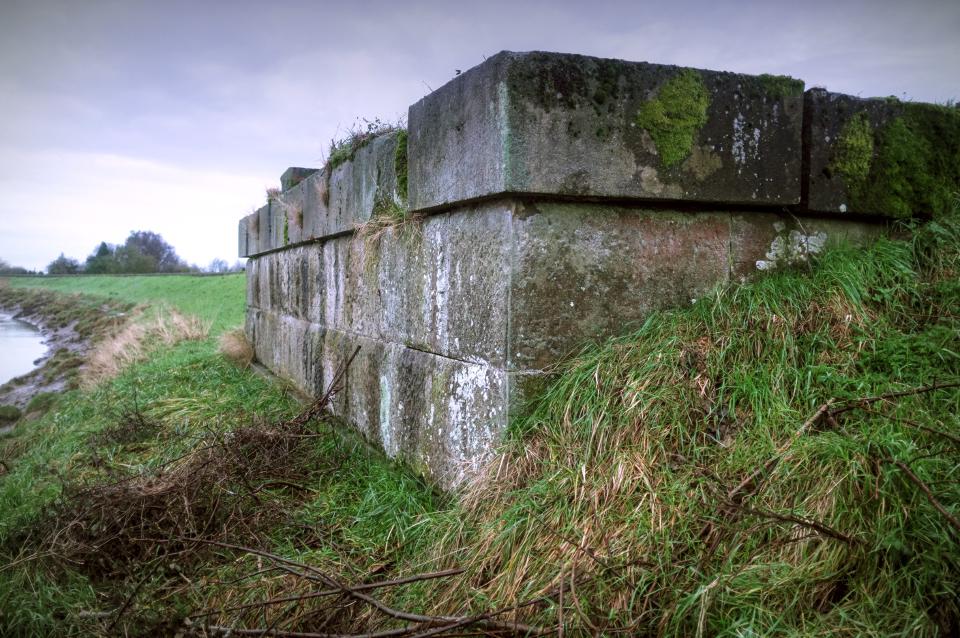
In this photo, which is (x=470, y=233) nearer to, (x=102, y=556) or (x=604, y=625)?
(x=604, y=625)

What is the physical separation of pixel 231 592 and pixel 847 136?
3320 mm

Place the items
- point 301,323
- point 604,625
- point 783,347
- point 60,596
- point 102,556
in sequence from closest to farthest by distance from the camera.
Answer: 1. point 604,625
2. point 783,347
3. point 60,596
4. point 102,556
5. point 301,323

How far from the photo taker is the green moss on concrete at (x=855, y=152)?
3.24m

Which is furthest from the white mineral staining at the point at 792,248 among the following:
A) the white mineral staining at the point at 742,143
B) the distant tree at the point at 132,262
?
the distant tree at the point at 132,262

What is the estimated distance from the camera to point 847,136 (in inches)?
128

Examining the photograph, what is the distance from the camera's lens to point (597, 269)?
2.84m

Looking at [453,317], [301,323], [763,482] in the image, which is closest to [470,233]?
[453,317]

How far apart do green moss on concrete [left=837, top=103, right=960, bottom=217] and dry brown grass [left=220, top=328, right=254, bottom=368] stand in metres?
6.55

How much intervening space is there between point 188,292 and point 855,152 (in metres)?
23.1

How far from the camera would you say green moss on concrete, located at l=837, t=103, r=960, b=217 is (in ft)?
10.8

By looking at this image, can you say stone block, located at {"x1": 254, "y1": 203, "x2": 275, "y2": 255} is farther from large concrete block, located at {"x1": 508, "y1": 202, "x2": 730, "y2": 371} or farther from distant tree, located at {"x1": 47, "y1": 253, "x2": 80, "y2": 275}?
distant tree, located at {"x1": 47, "y1": 253, "x2": 80, "y2": 275}

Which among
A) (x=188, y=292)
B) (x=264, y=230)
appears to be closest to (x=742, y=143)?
(x=264, y=230)

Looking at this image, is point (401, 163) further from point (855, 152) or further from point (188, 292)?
point (188, 292)

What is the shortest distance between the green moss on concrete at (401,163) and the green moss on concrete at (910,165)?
6.98ft
